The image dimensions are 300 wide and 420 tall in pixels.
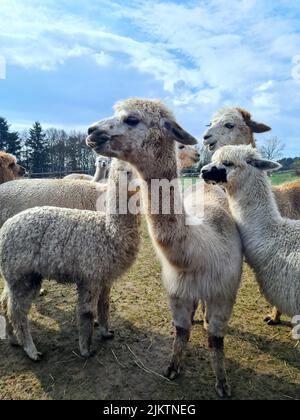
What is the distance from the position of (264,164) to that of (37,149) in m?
38.5

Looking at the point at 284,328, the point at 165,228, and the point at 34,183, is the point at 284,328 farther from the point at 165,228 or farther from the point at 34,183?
the point at 34,183

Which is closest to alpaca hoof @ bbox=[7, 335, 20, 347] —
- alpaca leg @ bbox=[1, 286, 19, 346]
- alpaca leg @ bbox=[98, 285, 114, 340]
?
alpaca leg @ bbox=[1, 286, 19, 346]

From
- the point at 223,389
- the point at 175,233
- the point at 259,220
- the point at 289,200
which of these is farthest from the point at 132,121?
the point at 289,200

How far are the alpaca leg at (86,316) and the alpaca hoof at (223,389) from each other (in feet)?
4.45

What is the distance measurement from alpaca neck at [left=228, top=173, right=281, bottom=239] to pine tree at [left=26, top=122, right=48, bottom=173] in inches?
1367

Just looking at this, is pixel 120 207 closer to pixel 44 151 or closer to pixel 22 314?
pixel 22 314

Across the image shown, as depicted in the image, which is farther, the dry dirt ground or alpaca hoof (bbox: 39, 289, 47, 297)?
alpaca hoof (bbox: 39, 289, 47, 297)

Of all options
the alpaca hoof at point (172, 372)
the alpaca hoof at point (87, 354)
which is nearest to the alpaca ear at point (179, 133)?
the alpaca hoof at point (172, 372)

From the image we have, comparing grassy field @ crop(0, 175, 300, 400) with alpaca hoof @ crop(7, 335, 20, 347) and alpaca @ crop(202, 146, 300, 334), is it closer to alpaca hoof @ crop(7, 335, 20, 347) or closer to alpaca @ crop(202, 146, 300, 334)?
alpaca hoof @ crop(7, 335, 20, 347)

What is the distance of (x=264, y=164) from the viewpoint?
10.7ft

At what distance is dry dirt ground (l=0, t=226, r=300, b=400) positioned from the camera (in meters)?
3.08

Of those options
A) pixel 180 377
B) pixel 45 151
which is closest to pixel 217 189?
pixel 180 377

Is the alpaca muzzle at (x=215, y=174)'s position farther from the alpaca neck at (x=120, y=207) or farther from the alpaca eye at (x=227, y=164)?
the alpaca neck at (x=120, y=207)

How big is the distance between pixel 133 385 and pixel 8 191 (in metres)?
3.83
